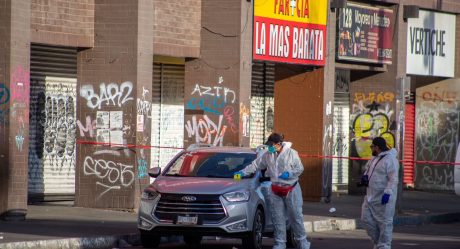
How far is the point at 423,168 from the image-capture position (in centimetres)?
3519

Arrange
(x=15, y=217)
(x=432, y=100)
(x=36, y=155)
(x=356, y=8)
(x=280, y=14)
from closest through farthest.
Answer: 1. (x=15, y=217)
2. (x=36, y=155)
3. (x=280, y=14)
4. (x=356, y=8)
5. (x=432, y=100)

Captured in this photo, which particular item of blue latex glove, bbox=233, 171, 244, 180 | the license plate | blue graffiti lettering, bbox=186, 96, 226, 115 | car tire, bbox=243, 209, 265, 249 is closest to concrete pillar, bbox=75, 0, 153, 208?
blue graffiti lettering, bbox=186, 96, 226, 115

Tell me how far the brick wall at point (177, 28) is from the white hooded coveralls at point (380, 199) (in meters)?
9.01

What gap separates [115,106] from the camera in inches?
927

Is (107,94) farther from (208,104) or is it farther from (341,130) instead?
(341,130)

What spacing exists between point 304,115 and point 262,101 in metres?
1.57

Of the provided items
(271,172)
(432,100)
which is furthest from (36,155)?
(432,100)

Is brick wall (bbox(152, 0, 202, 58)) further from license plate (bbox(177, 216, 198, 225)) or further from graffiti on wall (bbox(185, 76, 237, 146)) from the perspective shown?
license plate (bbox(177, 216, 198, 225))

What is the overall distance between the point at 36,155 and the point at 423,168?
48.0 feet

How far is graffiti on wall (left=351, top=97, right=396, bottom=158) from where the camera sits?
32.0 m

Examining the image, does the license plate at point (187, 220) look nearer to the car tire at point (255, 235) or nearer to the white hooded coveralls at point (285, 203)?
the car tire at point (255, 235)

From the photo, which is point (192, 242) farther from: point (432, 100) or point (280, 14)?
point (432, 100)

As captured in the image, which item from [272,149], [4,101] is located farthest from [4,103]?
[272,149]

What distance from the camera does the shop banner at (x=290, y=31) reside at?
87.0 ft
